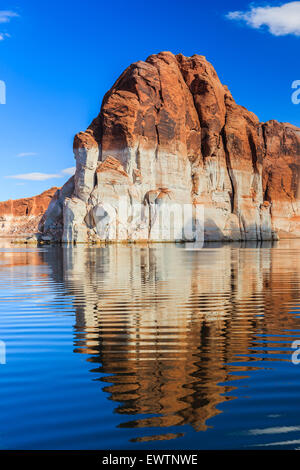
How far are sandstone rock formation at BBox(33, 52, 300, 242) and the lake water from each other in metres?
52.2

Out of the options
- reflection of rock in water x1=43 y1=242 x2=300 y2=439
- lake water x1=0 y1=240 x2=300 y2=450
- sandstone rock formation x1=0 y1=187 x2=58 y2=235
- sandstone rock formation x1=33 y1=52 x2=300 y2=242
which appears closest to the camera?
lake water x1=0 y1=240 x2=300 y2=450

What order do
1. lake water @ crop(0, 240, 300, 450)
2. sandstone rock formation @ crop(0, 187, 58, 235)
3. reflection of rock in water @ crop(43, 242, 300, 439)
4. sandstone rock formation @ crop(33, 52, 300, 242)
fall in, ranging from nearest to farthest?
lake water @ crop(0, 240, 300, 450)
reflection of rock in water @ crop(43, 242, 300, 439)
sandstone rock formation @ crop(33, 52, 300, 242)
sandstone rock formation @ crop(0, 187, 58, 235)

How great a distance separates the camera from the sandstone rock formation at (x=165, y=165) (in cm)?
6378

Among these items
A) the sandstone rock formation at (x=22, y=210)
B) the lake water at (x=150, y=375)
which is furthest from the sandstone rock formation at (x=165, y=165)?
the sandstone rock formation at (x=22, y=210)

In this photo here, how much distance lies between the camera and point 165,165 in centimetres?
7125

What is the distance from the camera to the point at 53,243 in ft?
228

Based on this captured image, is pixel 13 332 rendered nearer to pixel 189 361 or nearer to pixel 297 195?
pixel 189 361

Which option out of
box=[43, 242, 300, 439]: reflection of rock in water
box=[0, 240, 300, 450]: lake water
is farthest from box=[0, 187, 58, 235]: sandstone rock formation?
box=[0, 240, 300, 450]: lake water

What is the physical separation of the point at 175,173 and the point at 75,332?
65618 millimetres

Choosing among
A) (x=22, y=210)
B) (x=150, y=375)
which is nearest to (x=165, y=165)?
(x=150, y=375)

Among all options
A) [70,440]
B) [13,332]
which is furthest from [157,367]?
[13,332]

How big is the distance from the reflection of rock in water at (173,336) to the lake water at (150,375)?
20 mm

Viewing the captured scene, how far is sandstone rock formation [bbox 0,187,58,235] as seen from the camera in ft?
576

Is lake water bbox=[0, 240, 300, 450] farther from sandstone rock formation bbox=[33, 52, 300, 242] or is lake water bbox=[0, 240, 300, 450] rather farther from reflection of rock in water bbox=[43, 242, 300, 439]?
sandstone rock formation bbox=[33, 52, 300, 242]
